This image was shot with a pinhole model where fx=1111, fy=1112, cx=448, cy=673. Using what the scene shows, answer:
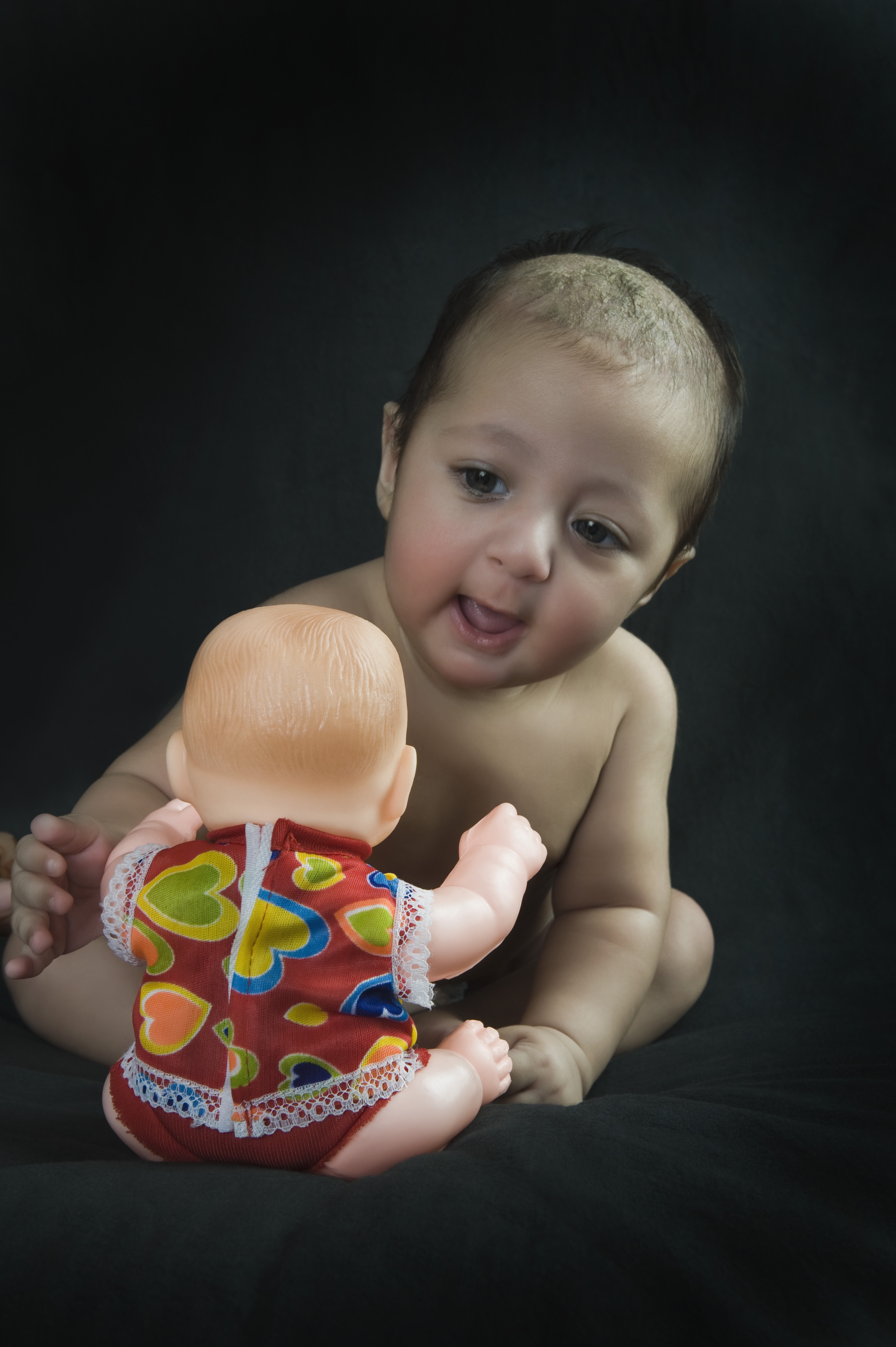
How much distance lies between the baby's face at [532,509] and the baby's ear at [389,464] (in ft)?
0.29

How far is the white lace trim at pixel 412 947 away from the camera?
534mm

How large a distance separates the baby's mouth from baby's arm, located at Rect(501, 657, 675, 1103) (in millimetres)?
243

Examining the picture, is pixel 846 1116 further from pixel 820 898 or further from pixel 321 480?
pixel 321 480

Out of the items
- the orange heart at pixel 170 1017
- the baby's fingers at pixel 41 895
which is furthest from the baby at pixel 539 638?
the orange heart at pixel 170 1017

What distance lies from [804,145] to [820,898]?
717 mm

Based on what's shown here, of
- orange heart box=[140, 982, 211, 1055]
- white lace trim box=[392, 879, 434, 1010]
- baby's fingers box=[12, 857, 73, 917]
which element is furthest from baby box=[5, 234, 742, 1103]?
white lace trim box=[392, 879, 434, 1010]

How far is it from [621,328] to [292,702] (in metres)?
0.42

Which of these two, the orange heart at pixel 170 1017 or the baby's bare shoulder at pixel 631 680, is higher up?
the baby's bare shoulder at pixel 631 680

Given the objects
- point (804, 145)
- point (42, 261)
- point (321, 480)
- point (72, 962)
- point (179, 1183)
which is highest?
point (804, 145)

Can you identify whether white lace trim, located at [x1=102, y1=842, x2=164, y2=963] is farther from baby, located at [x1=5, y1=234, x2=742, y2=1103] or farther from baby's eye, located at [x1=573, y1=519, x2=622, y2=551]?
baby's eye, located at [x1=573, y1=519, x2=622, y2=551]

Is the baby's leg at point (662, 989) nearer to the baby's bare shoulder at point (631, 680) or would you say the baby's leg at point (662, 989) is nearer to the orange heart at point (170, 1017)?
the baby's bare shoulder at point (631, 680)

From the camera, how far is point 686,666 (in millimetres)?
1198

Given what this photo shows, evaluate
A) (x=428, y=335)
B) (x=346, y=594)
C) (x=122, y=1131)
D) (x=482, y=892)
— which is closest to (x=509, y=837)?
(x=482, y=892)

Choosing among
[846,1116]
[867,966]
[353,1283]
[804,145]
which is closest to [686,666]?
[867,966]
